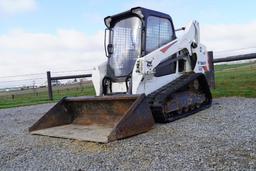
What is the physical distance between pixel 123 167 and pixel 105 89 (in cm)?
332

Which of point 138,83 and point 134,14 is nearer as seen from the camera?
point 138,83

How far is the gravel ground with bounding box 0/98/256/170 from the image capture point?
11.3ft

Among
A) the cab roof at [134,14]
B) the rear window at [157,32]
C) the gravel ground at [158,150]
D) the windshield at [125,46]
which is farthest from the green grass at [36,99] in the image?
the gravel ground at [158,150]

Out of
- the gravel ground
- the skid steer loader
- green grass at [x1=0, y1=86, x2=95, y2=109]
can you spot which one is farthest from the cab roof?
green grass at [x1=0, y1=86, x2=95, y2=109]

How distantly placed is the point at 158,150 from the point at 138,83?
2057 mm

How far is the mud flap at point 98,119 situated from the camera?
480 cm

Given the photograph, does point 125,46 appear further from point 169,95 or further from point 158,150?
point 158,150

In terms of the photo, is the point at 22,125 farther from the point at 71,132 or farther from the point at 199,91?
the point at 199,91

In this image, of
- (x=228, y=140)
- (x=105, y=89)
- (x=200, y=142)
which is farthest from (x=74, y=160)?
(x=105, y=89)

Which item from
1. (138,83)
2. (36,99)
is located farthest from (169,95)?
(36,99)

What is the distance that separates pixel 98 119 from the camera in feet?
19.6

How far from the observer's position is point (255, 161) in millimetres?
3254

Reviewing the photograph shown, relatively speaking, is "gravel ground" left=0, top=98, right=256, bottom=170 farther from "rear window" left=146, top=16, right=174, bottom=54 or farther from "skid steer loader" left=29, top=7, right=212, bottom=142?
"rear window" left=146, top=16, right=174, bottom=54

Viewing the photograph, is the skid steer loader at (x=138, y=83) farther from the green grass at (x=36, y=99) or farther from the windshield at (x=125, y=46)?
the green grass at (x=36, y=99)
